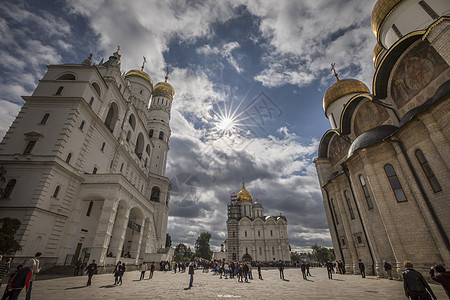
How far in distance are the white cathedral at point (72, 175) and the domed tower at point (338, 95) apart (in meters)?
24.9

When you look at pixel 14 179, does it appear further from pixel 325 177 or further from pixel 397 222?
pixel 325 177

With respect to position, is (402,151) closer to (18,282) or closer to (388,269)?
(388,269)

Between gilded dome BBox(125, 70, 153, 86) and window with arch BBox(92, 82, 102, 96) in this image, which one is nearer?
window with arch BBox(92, 82, 102, 96)

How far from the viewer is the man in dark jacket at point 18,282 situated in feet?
16.6

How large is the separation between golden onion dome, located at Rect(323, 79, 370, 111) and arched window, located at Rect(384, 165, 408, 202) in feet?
43.9

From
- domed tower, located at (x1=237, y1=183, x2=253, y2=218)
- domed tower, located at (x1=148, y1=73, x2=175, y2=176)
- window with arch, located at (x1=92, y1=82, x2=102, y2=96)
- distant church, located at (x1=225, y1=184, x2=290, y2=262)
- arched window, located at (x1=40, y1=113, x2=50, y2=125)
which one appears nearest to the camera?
arched window, located at (x1=40, y1=113, x2=50, y2=125)

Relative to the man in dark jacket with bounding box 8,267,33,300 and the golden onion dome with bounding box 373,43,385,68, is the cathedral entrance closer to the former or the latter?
the golden onion dome with bounding box 373,43,385,68

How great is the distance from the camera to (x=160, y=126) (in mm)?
40250

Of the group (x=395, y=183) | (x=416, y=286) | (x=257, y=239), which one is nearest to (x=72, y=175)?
(x=416, y=286)

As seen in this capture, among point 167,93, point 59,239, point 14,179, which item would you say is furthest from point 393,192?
point 167,93

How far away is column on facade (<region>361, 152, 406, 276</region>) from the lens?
12.2m

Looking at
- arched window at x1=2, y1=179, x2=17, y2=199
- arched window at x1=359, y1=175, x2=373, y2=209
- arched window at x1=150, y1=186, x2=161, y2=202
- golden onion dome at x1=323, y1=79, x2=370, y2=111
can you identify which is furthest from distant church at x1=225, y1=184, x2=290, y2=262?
arched window at x1=2, y1=179, x2=17, y2=199

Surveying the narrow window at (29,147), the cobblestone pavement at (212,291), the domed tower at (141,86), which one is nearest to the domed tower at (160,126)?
the domed tower at (141,86)

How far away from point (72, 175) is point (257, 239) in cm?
4670
